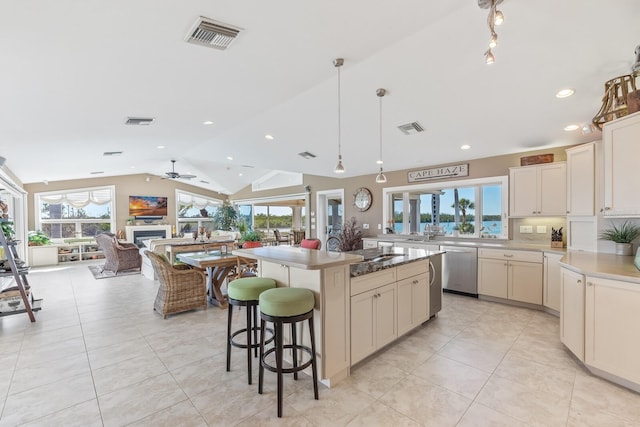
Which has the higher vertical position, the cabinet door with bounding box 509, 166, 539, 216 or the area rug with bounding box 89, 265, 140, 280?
the cabinet door with bounding box 509, 166, 539, 216

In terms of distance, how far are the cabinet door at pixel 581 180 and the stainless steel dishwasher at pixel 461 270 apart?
1.42m

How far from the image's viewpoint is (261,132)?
5.29 metres

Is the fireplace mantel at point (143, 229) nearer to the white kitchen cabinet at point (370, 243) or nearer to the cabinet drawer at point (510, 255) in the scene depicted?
the white kitchen cabinet at point (370, 243)

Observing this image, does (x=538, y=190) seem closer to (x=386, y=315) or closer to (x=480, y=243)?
(x=480, y=243)

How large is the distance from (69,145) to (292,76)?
4.36m

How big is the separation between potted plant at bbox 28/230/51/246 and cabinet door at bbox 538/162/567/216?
12.3m

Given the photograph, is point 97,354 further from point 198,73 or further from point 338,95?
point 338,95

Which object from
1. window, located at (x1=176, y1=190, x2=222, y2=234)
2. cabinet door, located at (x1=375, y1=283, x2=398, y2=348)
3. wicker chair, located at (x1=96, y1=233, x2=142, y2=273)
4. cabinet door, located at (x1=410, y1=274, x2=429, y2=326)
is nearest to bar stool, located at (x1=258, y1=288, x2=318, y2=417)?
cabinet door, located at (x1=375, y1=283, x2=398, y2=348)

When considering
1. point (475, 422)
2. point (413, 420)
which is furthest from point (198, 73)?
point (475, 422)

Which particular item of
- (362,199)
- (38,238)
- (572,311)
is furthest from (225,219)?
(572,311)

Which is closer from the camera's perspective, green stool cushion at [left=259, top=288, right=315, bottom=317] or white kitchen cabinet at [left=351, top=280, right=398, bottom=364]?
green stool cushion at [left=259, top=288, right=315, bottom=317]

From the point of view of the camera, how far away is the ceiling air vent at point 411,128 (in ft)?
13.8

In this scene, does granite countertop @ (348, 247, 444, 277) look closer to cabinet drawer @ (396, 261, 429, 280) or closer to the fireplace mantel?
cabinet drawer @ (396, 261, 429, 280)

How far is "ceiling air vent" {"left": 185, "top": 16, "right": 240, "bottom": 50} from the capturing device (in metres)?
2.06
